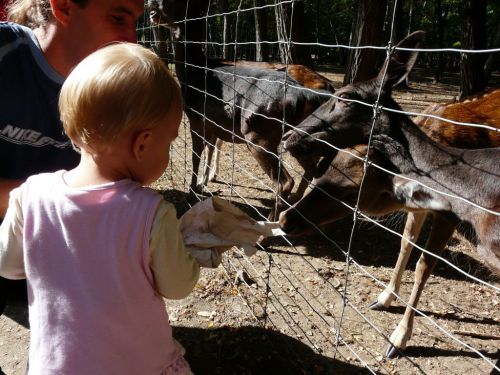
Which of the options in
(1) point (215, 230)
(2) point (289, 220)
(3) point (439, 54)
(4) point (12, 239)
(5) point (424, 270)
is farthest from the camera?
(3) point (439, 54)

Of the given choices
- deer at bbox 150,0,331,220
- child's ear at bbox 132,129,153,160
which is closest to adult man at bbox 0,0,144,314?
child's ear at bbox 132,129,153,160

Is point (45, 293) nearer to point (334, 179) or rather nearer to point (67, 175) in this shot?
point (67, 175)

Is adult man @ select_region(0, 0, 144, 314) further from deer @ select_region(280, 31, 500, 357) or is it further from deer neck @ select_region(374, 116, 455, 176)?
deer neck @ select_region(374, 116, 455, 176)

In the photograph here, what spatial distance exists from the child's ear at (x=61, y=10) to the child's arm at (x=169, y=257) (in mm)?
1079

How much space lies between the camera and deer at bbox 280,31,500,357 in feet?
7.39

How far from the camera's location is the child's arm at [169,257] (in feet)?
4.22

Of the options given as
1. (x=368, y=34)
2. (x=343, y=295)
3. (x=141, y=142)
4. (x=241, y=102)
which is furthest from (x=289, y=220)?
(x=368, y=34)

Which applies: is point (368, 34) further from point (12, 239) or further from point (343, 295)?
point (12, 239)

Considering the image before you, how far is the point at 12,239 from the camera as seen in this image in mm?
1444

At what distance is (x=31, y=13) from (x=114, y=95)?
120cm

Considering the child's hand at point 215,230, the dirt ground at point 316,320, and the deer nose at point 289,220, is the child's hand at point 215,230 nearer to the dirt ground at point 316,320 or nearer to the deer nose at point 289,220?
the dirt ground at point 316,320

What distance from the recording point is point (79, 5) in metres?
1.79

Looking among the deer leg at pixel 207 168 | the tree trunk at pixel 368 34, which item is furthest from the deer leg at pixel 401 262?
the tree trunk at pixel 368 34

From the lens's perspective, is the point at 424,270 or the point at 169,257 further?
the point at 424,270
